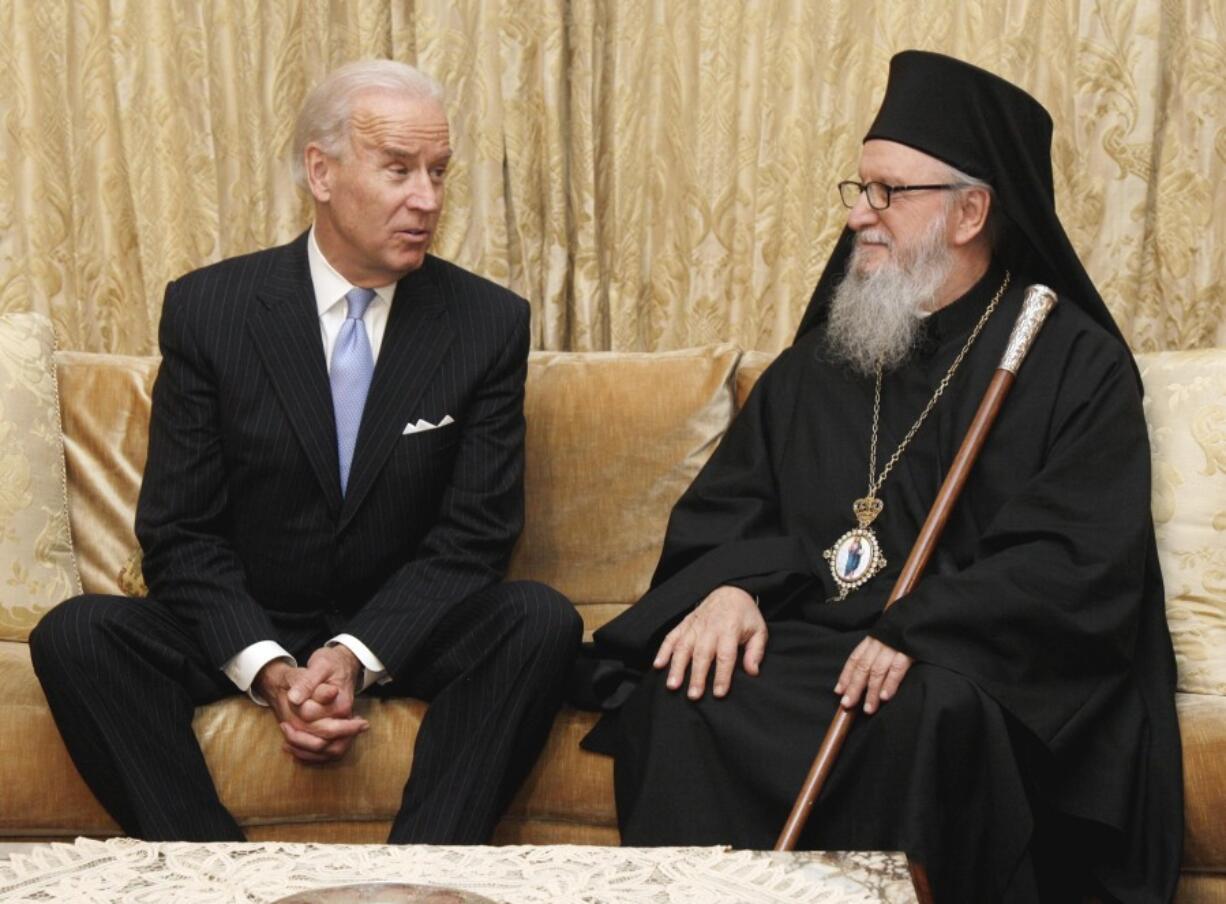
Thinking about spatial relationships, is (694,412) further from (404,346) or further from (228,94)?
(228,94)

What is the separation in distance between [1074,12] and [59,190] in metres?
2.96

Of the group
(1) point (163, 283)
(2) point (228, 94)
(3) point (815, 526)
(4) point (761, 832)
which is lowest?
(4) point (761, 832)

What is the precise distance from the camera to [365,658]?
11.3ft

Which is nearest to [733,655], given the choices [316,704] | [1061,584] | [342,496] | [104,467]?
[1061,584]

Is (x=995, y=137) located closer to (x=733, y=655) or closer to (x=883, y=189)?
(x=883, y=189)

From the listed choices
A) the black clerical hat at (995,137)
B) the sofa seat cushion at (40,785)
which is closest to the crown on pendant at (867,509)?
the black clerical hat at (995,137)

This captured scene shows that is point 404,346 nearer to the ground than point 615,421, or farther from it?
farther from it

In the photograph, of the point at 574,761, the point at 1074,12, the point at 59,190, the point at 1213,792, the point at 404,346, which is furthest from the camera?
the point at 59,190

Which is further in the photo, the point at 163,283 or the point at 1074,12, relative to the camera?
the point at 163,283

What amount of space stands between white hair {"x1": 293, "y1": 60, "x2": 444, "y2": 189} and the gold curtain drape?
0.91m

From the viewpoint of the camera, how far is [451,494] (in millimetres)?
3719

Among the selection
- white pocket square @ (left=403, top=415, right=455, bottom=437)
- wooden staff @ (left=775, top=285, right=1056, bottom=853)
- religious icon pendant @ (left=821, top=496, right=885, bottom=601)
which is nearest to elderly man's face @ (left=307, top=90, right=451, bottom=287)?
white pocket square @ (left=403, top=415, right=455, bottom=437)

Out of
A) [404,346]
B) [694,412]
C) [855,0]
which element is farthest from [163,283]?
[855,0]

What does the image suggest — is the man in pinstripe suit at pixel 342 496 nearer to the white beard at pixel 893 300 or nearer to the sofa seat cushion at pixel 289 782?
the sofa seat cushion at pixel 289 782
